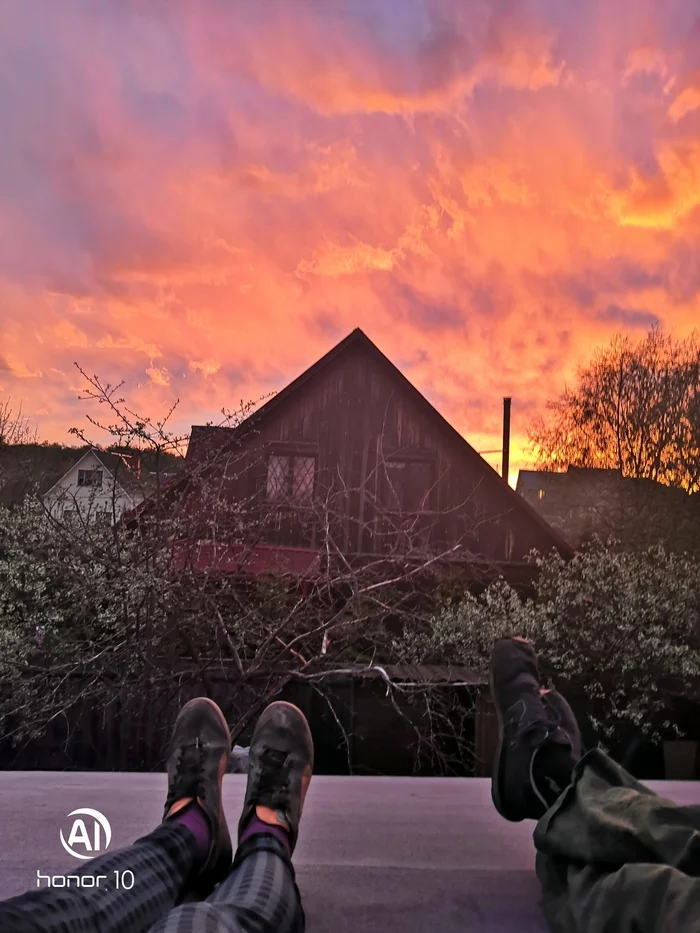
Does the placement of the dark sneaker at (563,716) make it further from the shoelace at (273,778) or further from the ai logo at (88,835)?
the ai logo at (88,835)

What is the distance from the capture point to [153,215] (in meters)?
3.46

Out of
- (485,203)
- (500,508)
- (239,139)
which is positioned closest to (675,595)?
(500,508)

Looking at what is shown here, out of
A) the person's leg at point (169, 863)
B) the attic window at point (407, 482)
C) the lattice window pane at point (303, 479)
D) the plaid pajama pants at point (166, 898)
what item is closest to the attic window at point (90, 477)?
the lattice window pane at point (303, 479)

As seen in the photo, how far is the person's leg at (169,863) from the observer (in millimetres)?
713

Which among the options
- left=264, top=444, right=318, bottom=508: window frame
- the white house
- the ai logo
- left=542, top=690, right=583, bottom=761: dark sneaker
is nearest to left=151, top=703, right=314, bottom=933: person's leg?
the ai logo

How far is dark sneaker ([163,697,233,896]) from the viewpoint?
3.40 feet

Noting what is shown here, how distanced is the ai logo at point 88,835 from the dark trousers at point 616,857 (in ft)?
2.58

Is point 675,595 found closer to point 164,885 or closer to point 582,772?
point 582,772

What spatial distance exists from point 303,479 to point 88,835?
2741mm

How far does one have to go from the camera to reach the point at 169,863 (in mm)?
931

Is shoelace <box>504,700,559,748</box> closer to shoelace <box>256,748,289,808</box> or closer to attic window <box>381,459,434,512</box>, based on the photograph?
shoelace <box>256,748,289,808</box>

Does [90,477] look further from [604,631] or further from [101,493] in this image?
[604,631]

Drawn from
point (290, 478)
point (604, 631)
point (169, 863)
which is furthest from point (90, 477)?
point (604, 631)

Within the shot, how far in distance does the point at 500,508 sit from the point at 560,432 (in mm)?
1869
